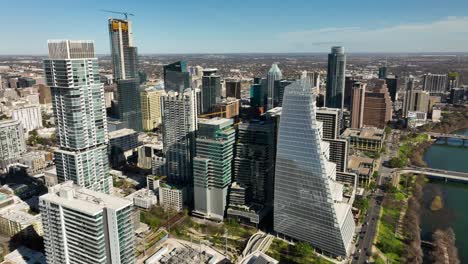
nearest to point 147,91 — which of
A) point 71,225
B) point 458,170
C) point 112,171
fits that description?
point 112,171

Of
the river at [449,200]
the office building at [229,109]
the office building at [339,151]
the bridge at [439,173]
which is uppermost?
the office building at [229,109]

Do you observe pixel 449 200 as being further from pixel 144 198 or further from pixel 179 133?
pixel 144 198

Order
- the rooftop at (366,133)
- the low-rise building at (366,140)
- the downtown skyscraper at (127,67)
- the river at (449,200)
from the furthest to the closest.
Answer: the downtown skyscraper at (127,67) → the rooftop at (366,133) → the low-rise building at (366,140) → the river at (449,200)

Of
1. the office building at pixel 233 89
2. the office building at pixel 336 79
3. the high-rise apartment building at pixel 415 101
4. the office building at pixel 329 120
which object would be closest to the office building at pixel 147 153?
the office building at pixel 329 120

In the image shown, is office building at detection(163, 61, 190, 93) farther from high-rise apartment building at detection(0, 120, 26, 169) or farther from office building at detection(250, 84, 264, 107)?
high-rise apartment building at detection(0, 120, 26, 169)

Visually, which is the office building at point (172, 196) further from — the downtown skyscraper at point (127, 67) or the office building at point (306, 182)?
the downtown skyscraper at point (127, 67)

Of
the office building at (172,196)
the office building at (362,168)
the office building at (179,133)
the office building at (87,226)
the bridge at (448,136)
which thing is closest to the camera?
the office building at (87,226)

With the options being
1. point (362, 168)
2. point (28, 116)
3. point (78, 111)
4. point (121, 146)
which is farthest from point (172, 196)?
point (28, 116)
